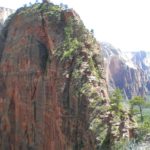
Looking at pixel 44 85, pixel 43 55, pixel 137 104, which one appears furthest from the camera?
pixel 137 104

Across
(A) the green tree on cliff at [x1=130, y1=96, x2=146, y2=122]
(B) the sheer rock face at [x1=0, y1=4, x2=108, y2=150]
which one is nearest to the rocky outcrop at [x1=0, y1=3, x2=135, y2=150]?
(B) the sheer rock face at [x1=0, y1=4, x2=108, y2=150]

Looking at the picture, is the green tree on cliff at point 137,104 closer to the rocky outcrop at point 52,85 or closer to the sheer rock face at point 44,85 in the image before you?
the rocky outcrop at point 52,85

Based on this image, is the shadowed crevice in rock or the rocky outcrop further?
the shadowed crevice in rock

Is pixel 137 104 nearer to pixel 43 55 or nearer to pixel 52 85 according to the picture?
pixel 43 55

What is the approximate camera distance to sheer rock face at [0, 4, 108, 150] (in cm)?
7512

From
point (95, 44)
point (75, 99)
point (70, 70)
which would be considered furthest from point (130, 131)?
point (95, 44)

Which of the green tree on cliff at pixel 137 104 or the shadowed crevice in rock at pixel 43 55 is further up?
the shadowed crevice in rock at pixel 43 55

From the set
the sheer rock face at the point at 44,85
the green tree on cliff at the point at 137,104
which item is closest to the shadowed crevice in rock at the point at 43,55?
the sheer rock face at the point at 44,85

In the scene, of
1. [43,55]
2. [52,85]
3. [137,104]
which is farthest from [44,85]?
[137,104]

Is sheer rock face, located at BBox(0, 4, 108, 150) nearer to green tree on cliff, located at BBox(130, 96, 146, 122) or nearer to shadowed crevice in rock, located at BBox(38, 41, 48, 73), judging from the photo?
shadowed crevice in rock, located at BBox(38, 41, 48, 73)

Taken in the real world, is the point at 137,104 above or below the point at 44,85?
below

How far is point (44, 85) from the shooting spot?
86.6 meters

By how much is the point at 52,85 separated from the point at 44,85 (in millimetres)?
2959

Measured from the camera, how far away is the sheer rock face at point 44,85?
75125 mm
